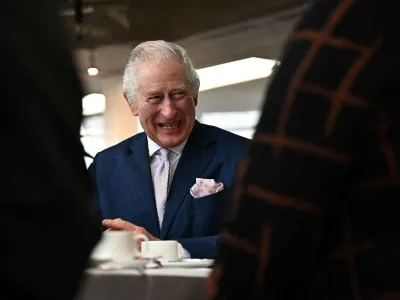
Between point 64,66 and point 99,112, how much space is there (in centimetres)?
412

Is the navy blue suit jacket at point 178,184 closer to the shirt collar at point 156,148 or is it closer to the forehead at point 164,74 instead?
the shirt collar at point 156,148

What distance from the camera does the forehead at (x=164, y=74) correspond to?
241 centimetres

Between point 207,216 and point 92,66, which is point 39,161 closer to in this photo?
point 207,216

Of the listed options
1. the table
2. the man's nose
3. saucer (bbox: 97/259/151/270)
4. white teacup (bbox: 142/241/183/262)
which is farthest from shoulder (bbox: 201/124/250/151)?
the table

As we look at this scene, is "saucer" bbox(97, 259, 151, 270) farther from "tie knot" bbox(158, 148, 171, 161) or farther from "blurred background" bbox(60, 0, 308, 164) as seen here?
"blurred background" bbox(60, 0, 308, 164)

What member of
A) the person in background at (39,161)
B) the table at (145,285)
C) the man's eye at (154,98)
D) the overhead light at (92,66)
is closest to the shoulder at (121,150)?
the man's eye at (154,98)

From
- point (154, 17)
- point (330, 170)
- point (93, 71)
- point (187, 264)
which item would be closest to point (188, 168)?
point (187, 264)

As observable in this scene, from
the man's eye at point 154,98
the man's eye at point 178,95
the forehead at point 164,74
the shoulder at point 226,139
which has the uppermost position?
the forehead at point 164,74

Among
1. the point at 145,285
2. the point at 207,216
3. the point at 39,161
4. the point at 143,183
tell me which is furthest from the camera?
the point at 143,183

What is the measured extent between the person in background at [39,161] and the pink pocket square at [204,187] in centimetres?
172

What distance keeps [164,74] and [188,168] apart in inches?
12.3

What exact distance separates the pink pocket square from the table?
0.71m

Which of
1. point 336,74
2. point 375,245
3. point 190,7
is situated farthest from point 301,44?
point 190,7

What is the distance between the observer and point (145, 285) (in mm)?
1488
